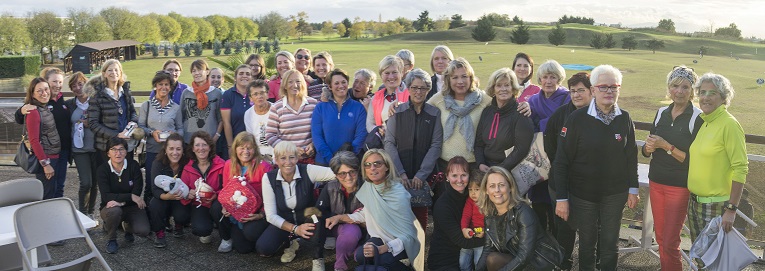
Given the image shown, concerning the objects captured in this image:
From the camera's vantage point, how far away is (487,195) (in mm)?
3926

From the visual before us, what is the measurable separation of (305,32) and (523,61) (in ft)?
296

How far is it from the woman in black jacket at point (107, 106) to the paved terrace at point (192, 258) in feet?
3.10

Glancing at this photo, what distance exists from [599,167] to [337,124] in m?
2.23

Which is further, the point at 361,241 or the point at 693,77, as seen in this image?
the point at 361,241

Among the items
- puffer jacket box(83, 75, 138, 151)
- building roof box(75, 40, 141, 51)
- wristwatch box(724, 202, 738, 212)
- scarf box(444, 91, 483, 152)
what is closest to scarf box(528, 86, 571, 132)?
scarf box(444, 91, 483, 152)

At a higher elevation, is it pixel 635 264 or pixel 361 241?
pixel 361 241

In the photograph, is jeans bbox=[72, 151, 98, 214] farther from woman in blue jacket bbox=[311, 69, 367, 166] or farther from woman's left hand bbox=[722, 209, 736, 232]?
woman's left hand bbox=[722, 209, 736, 232]

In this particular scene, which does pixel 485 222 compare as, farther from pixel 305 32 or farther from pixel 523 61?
pixel 305 32

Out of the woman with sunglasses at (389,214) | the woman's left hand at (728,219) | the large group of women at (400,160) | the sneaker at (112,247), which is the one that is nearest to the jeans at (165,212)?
the large group of women at (400,160)

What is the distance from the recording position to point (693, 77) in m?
3.70

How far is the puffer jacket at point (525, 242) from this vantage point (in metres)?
3.78

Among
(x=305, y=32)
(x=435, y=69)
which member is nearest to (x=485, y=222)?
(x=435, y=69)

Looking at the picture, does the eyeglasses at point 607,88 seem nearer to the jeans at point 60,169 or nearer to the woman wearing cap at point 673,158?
the woman wearing cap at point 673,158

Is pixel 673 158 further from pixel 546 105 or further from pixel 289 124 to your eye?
pixel 289 124
